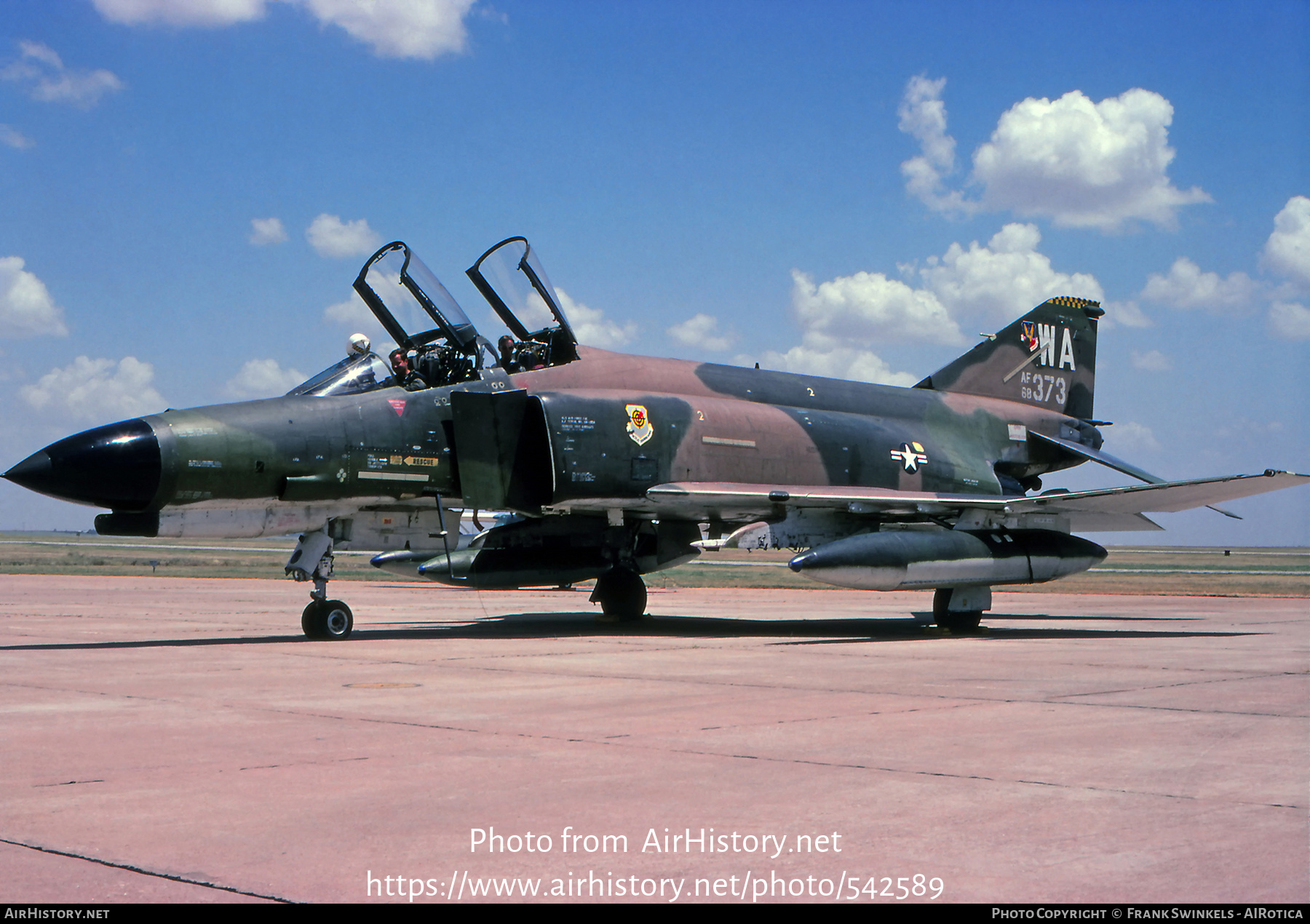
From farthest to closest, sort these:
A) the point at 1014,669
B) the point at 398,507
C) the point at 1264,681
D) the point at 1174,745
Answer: the point at 398,507
the point at 1014,669
the point at 1264,681
the point at 1174,745

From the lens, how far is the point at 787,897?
3527 mm

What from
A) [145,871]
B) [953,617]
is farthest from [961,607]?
[145,871]

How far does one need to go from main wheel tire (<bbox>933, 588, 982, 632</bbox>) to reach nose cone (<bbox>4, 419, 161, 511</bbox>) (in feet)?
30.3

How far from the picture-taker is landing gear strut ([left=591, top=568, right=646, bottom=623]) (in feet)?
54.2

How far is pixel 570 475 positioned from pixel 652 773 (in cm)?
844

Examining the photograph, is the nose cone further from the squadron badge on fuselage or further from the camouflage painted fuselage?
the squadron badge on fuselage

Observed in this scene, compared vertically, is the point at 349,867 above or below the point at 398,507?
below

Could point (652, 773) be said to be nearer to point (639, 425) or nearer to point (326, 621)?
point (326, 621)

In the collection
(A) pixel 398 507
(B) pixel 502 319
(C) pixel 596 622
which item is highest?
(B) pixel 502 319

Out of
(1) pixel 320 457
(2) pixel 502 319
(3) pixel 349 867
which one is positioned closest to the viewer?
(3) pixel 349 867

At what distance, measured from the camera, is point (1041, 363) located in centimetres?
1933

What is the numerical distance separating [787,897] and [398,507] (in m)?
10.7
